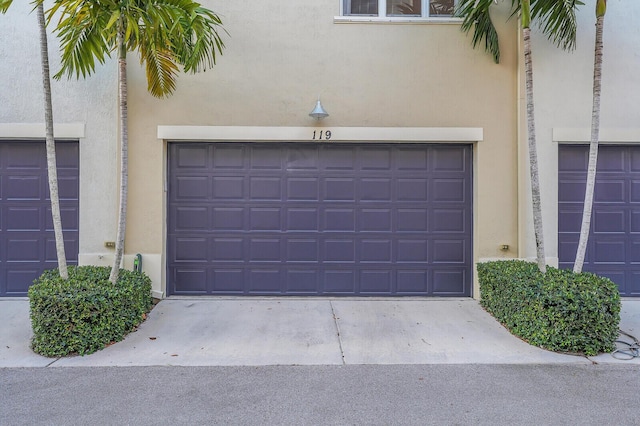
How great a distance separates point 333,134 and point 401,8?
7.80ft

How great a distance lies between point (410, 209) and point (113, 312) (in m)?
4.57

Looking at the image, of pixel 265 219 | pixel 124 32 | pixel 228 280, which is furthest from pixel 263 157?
pixel 124 32

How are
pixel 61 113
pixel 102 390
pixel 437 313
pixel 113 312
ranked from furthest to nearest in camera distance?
pixel 61 113 → pixel 437 313 → pixel 113 312 → pixel 102 390

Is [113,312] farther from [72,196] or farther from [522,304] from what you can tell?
[522,304]

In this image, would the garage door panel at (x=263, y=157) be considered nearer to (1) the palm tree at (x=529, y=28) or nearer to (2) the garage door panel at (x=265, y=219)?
(2) the garage door panel at (x=265, y=219)

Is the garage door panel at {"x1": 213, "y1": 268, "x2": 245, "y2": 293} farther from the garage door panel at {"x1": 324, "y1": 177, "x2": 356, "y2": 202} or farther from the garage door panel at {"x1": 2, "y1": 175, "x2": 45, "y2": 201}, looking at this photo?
the garage door panel at {"x1": 2, "y1": 175, "x2": 45, "y2": 201}

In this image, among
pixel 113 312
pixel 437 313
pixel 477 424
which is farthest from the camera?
pixel 437 313

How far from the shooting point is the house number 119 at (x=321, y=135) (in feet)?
22.0

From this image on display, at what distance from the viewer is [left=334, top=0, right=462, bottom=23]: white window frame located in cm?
672

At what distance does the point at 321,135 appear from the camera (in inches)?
264

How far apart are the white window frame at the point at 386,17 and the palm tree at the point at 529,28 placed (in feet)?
0.95

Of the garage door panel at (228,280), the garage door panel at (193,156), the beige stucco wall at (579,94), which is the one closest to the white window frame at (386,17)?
the beige stucco wall at (579,94)

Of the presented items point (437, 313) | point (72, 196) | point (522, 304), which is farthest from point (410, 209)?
point (72, 196)

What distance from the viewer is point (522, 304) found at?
17.1ft
